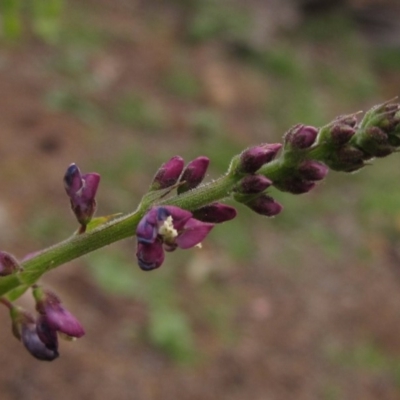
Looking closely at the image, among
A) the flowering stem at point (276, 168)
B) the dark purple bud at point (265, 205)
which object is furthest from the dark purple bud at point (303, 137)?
the dark purple bud at point (265, 205)

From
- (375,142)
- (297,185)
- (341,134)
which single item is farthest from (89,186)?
(375,142)

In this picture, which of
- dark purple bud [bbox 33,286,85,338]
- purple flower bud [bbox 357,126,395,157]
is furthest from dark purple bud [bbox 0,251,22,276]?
purple flower bud [bbox 357,126,395,157]

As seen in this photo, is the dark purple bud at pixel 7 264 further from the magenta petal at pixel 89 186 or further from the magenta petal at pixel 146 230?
the magenta petal at pixel 146 230

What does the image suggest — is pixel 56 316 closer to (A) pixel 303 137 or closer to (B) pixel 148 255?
(B) pixel 148 255

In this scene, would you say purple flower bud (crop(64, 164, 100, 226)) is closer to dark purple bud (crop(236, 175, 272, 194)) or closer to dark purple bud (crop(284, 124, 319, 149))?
dark purple bud (crop(236, 175, 272, 194))

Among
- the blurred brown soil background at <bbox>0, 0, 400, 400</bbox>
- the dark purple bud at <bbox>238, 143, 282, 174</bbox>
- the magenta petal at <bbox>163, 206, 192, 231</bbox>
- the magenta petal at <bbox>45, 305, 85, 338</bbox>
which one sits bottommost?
the blurred brown soil background at <bbox>0, 0, 400, 400</bbox>

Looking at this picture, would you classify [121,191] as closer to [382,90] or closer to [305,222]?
[305,222]
